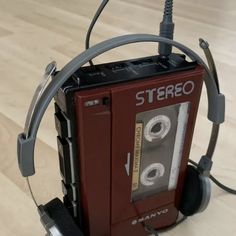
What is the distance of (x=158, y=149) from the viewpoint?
A: 2.03 feet

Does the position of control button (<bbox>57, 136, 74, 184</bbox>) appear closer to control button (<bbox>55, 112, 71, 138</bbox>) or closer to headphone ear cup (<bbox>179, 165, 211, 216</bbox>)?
control button (<bbox>55, 112, 71, 138</bbox>)

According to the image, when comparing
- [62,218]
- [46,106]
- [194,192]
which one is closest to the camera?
[46,106]

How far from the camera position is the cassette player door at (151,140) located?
539mm

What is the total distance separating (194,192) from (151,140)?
5.6 inches

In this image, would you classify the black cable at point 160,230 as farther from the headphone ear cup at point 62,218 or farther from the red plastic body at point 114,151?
the headphone ear cup at point 62,218

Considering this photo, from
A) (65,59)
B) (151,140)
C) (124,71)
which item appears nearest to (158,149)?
(151,140)

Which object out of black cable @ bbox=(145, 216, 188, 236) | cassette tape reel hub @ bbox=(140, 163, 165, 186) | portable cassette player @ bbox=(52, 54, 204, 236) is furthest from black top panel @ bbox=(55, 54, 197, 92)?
black cable @ bbox=(145, 216, 188, 236)

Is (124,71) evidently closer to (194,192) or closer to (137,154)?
(137,154)

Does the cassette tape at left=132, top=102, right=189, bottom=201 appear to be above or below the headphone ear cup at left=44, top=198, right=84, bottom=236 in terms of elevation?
above

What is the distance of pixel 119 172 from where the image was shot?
0.59 metres

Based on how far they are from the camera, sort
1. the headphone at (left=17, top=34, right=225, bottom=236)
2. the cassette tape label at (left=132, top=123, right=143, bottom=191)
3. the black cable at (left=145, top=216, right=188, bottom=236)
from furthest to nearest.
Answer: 1. the black cable at (left=145, top=216, right=188, bottom=236)
2. the cassette tape label at (left=132, top=123, right=143, bottom=191)
3. the headphone at (left=17, top=34, right=225, bottom=236)

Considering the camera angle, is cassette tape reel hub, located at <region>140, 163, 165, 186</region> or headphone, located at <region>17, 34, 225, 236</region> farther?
cassette tape reel hub, located at <region>140, 163, 165, 186</region>

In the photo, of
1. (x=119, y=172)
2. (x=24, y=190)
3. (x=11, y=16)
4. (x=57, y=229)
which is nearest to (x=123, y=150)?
(x=119, y=172)

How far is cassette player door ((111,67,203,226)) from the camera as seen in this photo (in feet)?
1.77
